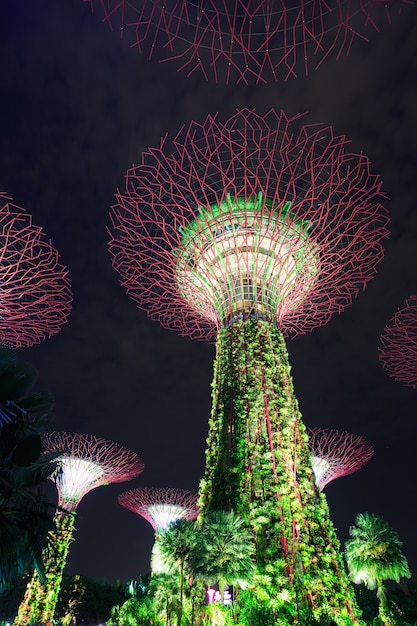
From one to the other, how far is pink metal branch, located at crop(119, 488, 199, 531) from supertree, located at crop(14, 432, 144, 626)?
395 inches

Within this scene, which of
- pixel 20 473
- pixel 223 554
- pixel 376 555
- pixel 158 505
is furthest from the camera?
pixel 158 505

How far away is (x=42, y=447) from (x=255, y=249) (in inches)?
615

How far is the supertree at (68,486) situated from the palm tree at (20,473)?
21.3m

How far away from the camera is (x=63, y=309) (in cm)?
2056

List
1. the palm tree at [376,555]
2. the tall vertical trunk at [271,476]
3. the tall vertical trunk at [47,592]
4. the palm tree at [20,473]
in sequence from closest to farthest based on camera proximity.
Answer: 1. the palm tree at [20,473]
2. the tall vertical trunk at [271,476]
3. the palm tree at [376,555]
4. the tall vertical trunk at [47,592]

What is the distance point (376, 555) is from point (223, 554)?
497 inches

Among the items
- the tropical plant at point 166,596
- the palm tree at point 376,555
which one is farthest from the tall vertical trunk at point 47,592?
the palm tree at point 376,555

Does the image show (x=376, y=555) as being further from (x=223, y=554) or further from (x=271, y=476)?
(x=223, y=554)

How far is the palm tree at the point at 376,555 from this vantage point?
72.1 feet

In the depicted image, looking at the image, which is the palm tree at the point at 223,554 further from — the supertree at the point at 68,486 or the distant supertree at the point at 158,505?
the distant supertree at the point at 158,505

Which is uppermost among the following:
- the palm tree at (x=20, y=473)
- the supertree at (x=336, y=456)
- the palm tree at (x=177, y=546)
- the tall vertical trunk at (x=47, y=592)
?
the supertree at (x=336, y=456)

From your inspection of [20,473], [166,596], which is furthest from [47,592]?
[20,473]

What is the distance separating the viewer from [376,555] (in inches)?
882

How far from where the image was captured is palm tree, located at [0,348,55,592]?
267 inches
